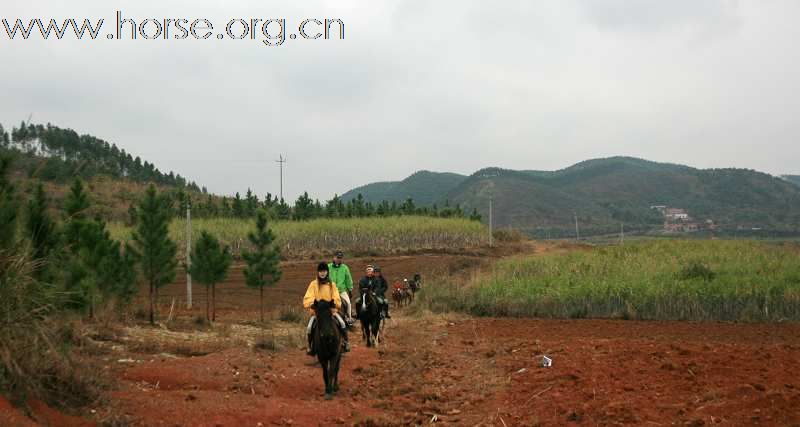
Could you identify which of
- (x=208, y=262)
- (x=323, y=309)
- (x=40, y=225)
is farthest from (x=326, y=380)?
A: (x=208, y=262)

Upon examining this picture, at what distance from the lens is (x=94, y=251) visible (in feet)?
61.5

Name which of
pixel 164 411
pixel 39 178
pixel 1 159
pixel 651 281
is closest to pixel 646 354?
pixel 164 411

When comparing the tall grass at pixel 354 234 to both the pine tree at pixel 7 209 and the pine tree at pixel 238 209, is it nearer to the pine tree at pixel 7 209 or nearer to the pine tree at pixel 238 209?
the pine tree at pixel 238 209

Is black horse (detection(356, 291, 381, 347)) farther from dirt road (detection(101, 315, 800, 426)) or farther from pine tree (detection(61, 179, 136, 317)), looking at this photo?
pine tree (detection(61, 179, 136, 317))

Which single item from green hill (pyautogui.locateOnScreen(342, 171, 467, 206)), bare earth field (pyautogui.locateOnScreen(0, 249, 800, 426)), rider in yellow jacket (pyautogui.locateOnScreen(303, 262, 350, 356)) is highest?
green hill (pyautogui.locateOnScreen(342, 171, 467, 206))

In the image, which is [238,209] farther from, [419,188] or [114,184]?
[419,188]

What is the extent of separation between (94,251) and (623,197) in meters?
121

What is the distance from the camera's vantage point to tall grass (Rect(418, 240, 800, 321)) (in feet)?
71.7

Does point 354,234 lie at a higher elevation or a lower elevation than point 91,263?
higher

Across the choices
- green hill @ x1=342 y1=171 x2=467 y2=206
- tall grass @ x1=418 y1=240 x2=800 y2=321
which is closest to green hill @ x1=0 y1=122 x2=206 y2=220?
tall grass @ x1=418 y1=240 x2=800 y2=321

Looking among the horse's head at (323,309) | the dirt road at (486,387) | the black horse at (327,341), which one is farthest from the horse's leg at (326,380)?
the horse's head at (323,309)

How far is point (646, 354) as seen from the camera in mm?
11414

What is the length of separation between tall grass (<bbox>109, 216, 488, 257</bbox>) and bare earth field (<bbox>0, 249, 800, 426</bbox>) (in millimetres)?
31904

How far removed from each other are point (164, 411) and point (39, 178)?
11.1 feet
